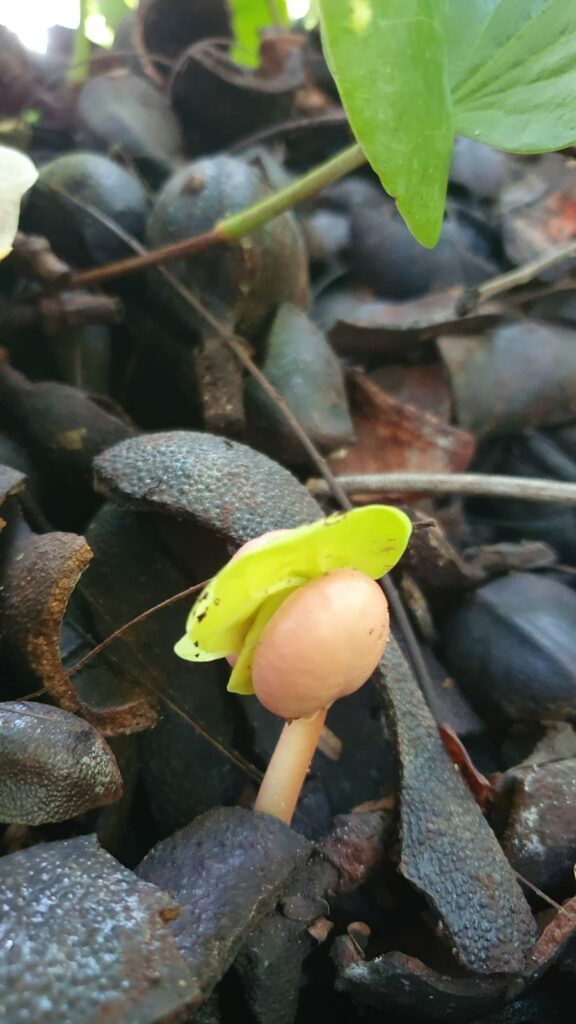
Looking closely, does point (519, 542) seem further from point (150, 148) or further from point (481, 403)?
point (150, 148)

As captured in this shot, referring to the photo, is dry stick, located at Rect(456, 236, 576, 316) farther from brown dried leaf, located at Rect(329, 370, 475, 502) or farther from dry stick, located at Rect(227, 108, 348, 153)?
dry stick, located at Rect(227, 108, 348, 153)

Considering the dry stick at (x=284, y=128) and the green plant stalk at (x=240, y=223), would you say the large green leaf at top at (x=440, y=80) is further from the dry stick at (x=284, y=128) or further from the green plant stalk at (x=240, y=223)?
the dry stick at (x=284, y=128)

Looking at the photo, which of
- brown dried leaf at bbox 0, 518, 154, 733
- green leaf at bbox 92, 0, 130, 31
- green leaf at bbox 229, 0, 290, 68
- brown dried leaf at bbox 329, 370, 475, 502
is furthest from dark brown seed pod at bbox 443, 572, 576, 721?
green leaf at bbox 92, 0, 130, 31

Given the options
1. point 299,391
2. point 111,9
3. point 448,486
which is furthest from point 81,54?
point 448,486

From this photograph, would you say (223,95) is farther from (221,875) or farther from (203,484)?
(221,875)

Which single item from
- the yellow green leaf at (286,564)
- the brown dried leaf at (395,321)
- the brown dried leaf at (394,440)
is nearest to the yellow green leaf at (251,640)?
the yellow green leaf at (286,564)

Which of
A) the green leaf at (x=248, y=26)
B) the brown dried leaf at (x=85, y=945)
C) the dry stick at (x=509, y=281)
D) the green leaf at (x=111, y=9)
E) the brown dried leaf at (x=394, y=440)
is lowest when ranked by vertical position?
the brown dried leaf at (x=85, y=945)

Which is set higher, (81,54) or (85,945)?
(81,54)
